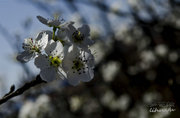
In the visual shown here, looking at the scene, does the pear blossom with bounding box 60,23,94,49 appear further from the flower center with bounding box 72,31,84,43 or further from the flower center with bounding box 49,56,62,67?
the flower center with bounding box 49,56,62,67

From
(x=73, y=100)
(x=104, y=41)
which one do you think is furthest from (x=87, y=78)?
(x=104, y=41)

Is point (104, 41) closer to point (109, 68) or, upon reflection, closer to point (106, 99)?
point (109, 68)

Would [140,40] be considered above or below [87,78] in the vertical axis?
below

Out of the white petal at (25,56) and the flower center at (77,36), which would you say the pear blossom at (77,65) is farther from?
the white petal at (25,56)

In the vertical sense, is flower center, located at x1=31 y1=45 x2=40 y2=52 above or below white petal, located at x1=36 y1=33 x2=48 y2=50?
below

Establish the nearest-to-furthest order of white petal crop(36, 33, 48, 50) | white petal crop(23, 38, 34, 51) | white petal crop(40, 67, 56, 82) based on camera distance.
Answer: white petal crop(40, 67, 56, 82) < white petal crop(36, 33, 48, 50) < white petal crop(23, 38, 34, 51)

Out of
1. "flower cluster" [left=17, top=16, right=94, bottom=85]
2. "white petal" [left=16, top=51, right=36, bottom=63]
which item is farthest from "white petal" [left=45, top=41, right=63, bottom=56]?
"white petal" [left=16, top=51, right=36, bottom=63]

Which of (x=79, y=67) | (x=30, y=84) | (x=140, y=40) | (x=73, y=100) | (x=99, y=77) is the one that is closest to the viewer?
(x=30, y=84)
